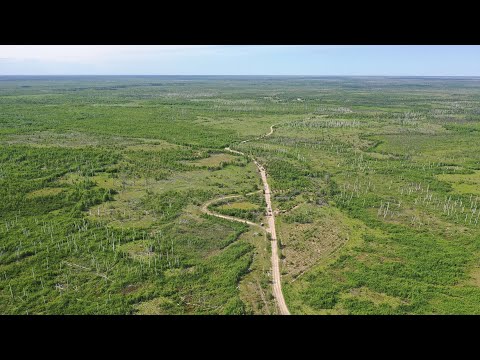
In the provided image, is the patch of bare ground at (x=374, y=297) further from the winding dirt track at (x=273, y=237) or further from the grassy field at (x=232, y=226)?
the winding dirt track at (x=273, y=237)

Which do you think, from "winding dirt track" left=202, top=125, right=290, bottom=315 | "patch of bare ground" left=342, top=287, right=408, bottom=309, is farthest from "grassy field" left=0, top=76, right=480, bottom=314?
"winding dirt track" left=202, top=125, right=290, bottom=315

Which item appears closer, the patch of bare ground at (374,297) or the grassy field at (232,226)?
the patch of bare ground at (374,297)

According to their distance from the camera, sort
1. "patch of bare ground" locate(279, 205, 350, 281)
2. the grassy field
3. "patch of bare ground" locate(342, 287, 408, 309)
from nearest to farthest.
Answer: "patch of bare ground" locate(342, 287, 408, 309)
the grassy field
"patch of bare ground" locate(279, 205, 350, 281)

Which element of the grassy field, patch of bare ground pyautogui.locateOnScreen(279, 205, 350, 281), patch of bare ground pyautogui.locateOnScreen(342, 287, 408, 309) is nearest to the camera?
patch of bare ground pyautogui.locateOnScreen(342, 287, 408, 309)

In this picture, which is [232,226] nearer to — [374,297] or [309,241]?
[309,241]

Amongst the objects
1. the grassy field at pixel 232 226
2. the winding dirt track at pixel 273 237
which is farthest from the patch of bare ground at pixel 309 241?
the winding dirt track at pixel 273 237

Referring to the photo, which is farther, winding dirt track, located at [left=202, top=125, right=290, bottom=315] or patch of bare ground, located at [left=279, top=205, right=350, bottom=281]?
patch of bare ground, located at [left=279, top=205, right=350, bottom=281]

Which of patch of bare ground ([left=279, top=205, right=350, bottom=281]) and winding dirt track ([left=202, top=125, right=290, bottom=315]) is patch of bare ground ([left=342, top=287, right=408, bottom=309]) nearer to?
patch of bare ground ([left=279, top=205, right=350, bottom=281])

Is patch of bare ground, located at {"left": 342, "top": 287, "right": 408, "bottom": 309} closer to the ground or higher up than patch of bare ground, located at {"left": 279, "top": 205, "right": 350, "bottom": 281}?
closer to the ground

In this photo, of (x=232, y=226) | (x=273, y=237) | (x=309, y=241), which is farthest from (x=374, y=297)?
(x=232, y=226)
